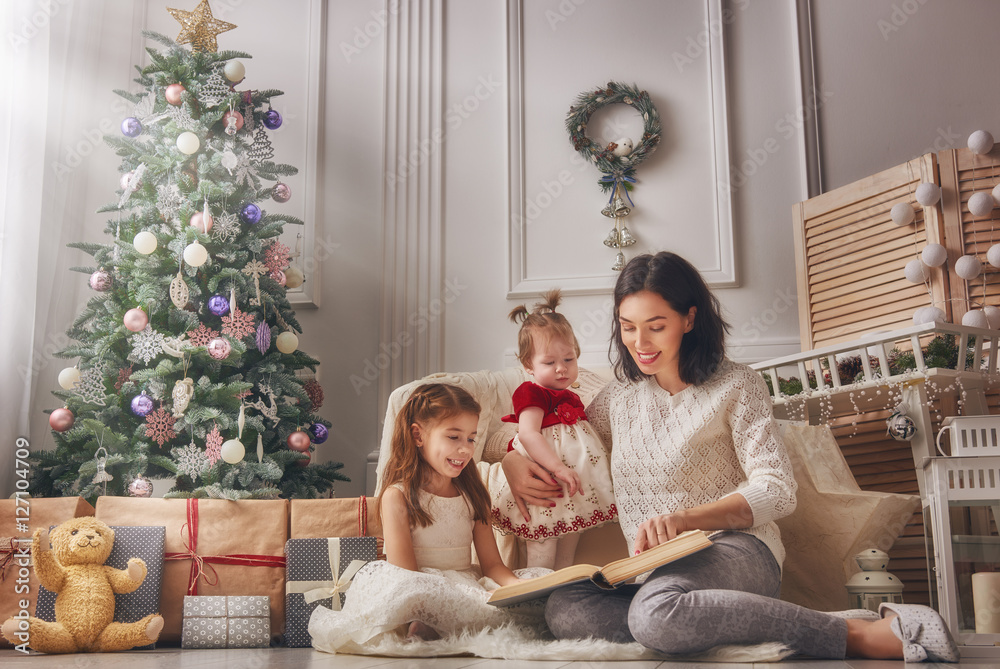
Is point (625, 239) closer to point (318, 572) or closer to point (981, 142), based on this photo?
point (981, 142)

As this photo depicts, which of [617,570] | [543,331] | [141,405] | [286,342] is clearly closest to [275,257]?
[286,342]

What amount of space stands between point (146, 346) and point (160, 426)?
0.23 metres

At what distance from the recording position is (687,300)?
5.62 ft

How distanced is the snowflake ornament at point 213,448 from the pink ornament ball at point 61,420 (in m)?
0.40

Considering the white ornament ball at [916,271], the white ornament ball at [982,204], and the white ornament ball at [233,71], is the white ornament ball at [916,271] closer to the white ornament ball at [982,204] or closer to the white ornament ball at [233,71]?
the white ornament ball at [982,204]

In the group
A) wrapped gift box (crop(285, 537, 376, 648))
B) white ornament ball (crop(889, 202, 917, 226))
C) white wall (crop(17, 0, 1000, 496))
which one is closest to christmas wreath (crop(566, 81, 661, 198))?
white wall (crop(17, 0, 1000, 496))

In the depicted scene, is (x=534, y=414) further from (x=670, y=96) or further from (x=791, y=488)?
(x=670, y=96)

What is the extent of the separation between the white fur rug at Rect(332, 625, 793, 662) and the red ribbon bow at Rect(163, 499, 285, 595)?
0.50 meters

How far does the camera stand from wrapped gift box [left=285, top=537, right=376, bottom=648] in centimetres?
190

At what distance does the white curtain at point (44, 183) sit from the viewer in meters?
2.45

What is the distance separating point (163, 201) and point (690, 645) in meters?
1.94

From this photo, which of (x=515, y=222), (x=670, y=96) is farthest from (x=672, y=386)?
(x=670, y=96)

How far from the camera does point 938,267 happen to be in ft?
8.07

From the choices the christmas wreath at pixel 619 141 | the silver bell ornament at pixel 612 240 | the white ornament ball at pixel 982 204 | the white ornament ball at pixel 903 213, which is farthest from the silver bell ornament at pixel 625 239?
the white ornament ball at pixel 982 204
